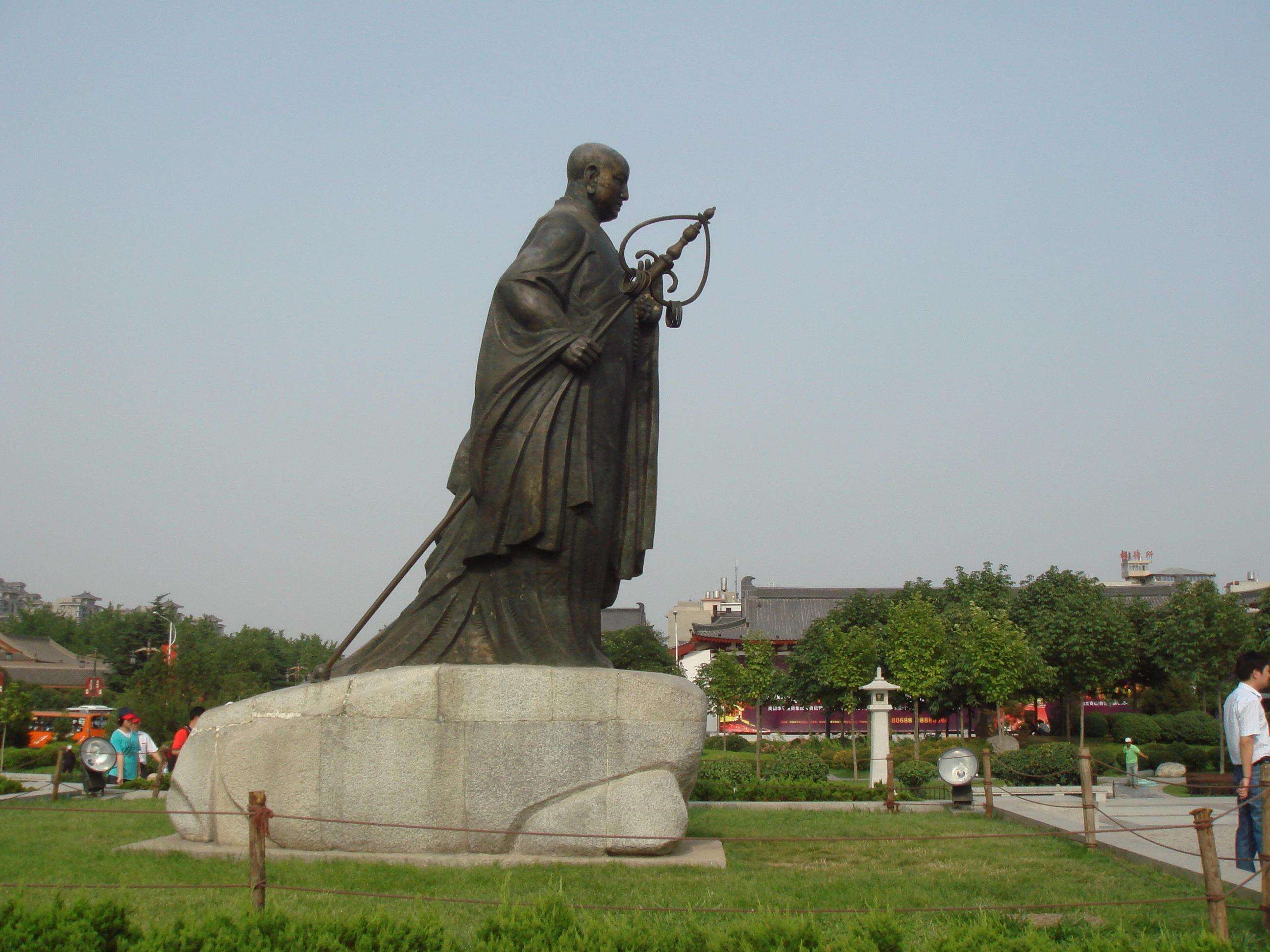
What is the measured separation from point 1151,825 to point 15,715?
2378 centimetres

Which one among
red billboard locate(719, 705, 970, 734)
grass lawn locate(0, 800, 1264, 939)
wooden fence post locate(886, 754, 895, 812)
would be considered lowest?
red billboard locate(719, 705, 970, 734)

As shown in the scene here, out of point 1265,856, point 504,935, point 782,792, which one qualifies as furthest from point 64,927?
point 782,792

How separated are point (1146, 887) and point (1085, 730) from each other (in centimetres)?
3397

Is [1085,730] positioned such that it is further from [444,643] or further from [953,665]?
[444,643]

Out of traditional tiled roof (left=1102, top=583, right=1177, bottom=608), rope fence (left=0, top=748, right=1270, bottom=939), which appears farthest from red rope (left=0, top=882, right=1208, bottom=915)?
traditional tiled roof (left=1102, top=583, right=1177, bottom=608)

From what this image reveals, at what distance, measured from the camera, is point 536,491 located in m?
8.12

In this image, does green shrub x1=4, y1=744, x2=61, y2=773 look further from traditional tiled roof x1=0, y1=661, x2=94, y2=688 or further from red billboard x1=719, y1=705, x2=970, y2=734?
traditional tiled roof x1=0, y1=661, x2=94, y2=688

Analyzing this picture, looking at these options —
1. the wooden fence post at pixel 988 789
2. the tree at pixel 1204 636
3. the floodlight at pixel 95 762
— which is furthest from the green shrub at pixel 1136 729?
the floodlight at pixel 95 762

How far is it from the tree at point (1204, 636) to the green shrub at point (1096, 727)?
315 centimetres

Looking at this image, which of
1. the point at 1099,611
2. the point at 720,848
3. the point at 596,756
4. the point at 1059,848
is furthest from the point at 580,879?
the point at 1099,611

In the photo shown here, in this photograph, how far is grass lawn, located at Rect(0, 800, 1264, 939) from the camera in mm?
6035

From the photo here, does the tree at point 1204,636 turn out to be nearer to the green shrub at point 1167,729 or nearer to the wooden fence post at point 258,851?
the green shrub at point 1167,729

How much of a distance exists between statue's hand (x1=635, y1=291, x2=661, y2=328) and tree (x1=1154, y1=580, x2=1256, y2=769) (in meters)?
28.2

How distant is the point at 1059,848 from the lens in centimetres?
905
